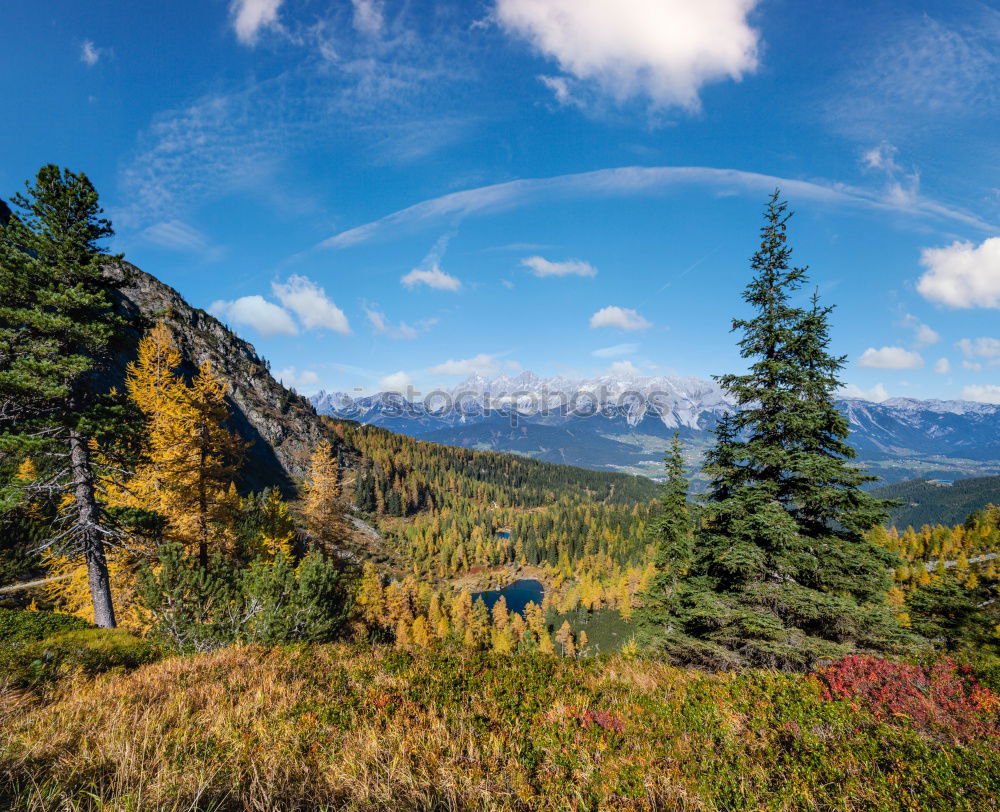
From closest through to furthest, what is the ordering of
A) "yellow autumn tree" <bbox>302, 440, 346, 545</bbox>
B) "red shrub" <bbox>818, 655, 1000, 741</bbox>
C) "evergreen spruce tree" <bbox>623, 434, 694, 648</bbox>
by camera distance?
"red shrub" <bbox>818, 655, 1000, 741</bbox>, "evergreen spruce tree" <bbox>623, 434, 694, 648</bbox>, "yellow autumn tree" <bbox>302, 440, 346, 545</bbox>

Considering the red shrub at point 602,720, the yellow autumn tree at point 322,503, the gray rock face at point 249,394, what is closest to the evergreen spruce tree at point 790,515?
the red shrub at point 602,720

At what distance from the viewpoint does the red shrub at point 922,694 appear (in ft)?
18.3

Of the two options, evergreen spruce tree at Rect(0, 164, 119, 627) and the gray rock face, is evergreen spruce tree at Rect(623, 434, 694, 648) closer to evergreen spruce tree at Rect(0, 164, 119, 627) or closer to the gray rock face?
evergreen spruce tree at Rect(0, 164, 119, 627)

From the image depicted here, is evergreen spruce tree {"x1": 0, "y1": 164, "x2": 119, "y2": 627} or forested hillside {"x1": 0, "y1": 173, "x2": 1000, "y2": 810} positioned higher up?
evergreen spruce tree {"x1": 0, "y1": 164, "x2": 119, "y2": 627}

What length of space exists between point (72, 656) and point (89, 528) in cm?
765

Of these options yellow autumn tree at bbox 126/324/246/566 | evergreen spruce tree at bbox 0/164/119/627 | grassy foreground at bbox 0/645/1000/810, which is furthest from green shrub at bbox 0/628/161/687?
yellow autumn tree at bbox 126/324/246/566

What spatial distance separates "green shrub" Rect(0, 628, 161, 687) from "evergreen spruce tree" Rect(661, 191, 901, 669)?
14.6 metres

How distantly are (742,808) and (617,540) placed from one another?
142172 mm

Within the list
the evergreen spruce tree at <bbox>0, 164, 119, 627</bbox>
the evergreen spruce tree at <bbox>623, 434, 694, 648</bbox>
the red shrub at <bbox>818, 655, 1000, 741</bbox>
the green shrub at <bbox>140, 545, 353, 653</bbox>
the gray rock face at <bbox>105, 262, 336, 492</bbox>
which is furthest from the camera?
the gray rock face at <bbox>105, 262, 336, 492</bbox>

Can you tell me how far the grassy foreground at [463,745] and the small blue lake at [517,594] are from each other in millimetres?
122099

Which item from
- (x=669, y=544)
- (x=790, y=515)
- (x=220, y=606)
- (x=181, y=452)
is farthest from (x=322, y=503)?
(x=790, y=515)

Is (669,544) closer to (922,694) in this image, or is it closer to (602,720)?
(922,694)

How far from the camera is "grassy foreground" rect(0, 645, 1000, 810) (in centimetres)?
359

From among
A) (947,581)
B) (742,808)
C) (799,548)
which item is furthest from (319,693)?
(947,581)
